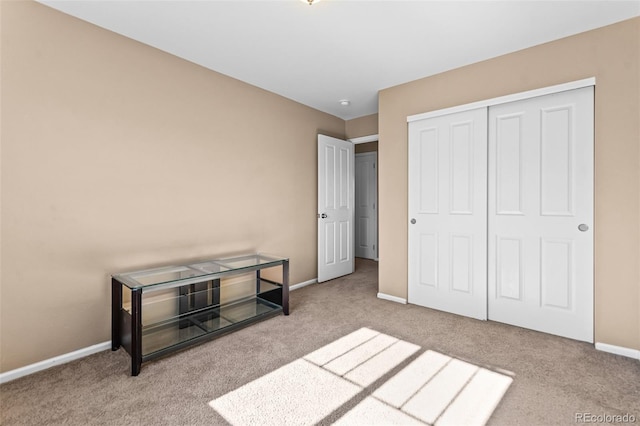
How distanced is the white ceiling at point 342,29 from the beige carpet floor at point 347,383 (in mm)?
2543

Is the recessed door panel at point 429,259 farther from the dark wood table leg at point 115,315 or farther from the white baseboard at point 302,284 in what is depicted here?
the dark wood table leg at point 115,315

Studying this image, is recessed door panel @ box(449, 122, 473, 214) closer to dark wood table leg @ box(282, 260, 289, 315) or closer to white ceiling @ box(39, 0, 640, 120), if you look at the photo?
white ceiling @ box(39, 0, 640, 120)

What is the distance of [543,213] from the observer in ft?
8.71

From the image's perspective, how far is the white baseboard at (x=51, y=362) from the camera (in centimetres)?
198

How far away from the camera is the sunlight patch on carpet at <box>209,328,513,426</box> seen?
1.64 meters

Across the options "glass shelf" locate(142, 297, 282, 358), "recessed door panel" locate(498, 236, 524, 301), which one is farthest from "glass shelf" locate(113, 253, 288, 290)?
"recessed door panel" locate(498, 236, 524, 301)

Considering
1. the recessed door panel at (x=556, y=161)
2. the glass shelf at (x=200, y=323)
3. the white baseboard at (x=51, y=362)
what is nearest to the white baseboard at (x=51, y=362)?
the white baseboard at (x=51, y=362)

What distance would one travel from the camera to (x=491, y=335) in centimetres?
264

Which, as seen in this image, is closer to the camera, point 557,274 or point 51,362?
point 51,362

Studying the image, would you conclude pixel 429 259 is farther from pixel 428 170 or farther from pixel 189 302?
pixel 189 302

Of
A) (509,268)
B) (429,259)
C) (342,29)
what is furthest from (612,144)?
(342,29)

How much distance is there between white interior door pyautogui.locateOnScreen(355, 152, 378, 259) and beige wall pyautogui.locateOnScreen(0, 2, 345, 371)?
3488 mm

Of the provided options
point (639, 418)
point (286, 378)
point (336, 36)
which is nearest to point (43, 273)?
point (286, 378)

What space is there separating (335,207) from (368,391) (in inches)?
116
